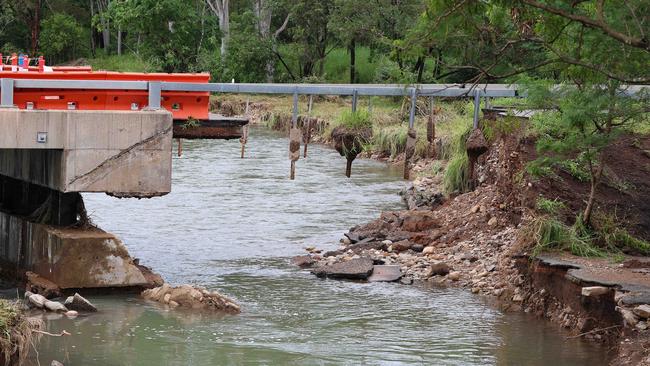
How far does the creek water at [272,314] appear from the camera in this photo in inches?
628

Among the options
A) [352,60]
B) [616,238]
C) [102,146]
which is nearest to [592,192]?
[616,238]

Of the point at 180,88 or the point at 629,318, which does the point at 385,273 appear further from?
the point at 629,318

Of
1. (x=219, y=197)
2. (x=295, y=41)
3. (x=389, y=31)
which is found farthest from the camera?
(x=295, y=41)

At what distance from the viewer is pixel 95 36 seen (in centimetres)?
7569

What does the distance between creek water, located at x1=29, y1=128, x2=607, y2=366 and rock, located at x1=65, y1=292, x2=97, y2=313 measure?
328 mm

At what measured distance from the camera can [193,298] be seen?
18.5m

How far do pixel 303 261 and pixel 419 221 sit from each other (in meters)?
3.12

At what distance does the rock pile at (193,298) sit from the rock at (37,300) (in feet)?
6.32

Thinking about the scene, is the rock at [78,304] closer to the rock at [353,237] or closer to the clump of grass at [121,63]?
the rock at [353,237]

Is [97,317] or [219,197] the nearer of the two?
[97,317]

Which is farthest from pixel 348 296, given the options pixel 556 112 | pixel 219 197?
pixel 219 197

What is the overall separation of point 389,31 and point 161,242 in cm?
3047

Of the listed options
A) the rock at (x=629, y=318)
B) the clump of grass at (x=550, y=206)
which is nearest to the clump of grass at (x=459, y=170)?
the clump of grass at (x=550, y=206)

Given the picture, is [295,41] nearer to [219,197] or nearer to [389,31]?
[389,31]
